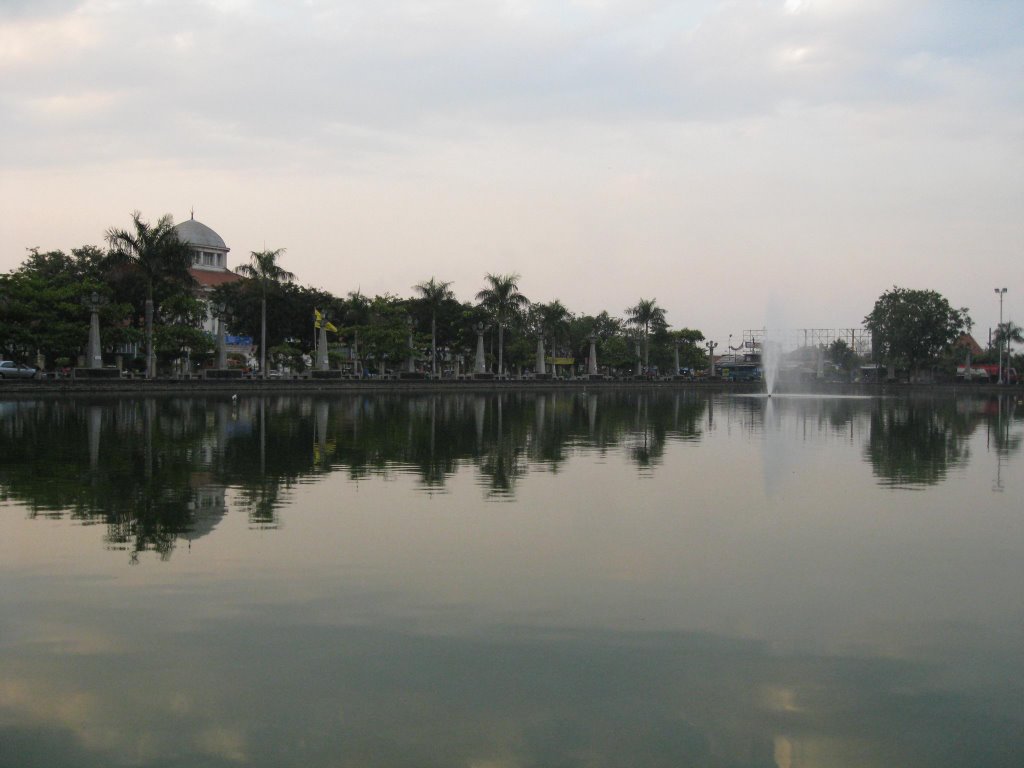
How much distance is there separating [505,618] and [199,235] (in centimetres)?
11176

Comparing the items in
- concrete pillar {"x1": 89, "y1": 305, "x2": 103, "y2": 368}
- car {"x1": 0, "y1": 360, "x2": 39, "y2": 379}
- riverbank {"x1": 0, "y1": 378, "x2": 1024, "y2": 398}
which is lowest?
riverbank {"x1": 0, "y1": 378, "x2": 1024, "y2": 398}

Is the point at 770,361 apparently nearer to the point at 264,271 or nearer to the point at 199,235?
the point at 264,271

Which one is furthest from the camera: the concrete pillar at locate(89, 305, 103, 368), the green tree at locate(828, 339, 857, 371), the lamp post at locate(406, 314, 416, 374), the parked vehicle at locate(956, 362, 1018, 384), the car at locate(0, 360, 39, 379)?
the green tree at locate(828, 339, 857, 371)

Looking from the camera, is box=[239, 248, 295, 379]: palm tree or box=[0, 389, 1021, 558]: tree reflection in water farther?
box=[239, 248, 295, 379]: palm tree

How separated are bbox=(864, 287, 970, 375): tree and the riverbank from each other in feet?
13.9

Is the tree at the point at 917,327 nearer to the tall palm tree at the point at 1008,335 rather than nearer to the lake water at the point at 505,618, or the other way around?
the tall palm tree at the point at 1008,335

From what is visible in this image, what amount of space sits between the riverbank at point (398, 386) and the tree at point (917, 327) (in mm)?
4248

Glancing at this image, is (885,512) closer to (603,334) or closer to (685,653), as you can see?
(685,653)

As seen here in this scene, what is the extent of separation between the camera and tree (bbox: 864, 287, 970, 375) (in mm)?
98000

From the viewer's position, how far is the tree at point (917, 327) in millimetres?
98000

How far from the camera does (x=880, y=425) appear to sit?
3594cm

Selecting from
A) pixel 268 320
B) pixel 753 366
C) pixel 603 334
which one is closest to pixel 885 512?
pixel 268 320

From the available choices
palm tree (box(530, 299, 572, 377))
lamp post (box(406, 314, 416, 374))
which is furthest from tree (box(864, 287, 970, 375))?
lamp post (box(406, 314, 416, 374))

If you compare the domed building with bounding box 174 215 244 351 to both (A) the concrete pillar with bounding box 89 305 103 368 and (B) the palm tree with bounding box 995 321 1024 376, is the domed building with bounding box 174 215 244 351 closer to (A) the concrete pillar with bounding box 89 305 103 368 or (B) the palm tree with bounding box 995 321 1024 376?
(A) the concrete pillar with bounding box 89 305 103 368
